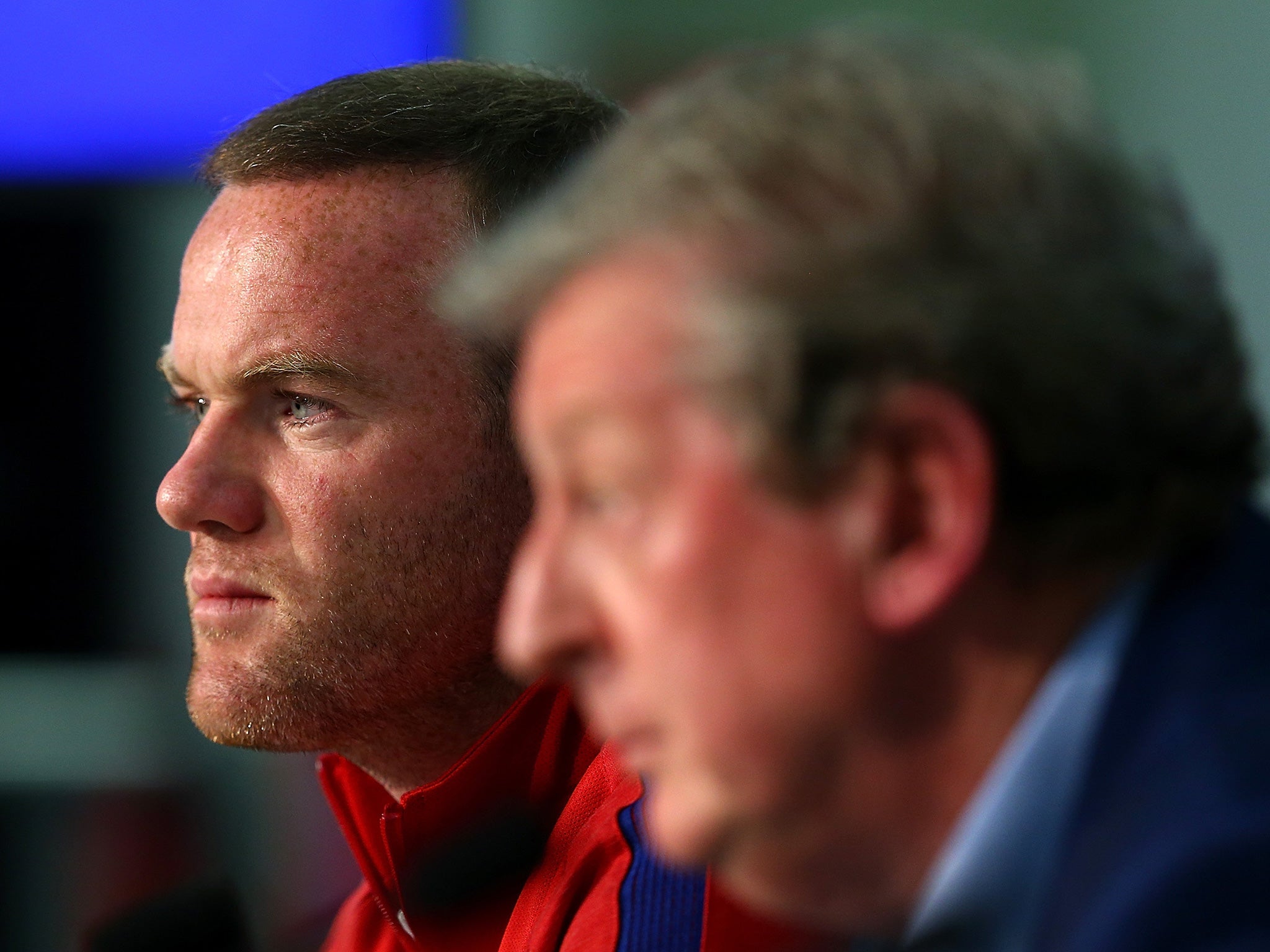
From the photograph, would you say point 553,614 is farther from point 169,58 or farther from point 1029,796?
point 169,58

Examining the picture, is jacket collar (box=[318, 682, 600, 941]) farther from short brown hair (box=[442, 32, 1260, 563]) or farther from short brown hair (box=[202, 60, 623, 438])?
short brown hair (box=[442, 32, 1260, 563])

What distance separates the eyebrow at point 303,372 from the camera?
3.75 feet

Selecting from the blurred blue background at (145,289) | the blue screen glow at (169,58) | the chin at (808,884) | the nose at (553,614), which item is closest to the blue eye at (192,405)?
the nose at (553,614)

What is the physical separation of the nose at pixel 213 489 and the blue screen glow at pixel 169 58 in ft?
6.23

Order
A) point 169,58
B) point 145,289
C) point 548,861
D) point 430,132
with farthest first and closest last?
point 145,289
point 169,58
point 430,132
point 548,861

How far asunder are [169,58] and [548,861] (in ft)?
7.73

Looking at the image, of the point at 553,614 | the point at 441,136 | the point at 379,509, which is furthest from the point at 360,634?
the point at 553,614

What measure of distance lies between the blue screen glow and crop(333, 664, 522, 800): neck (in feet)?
6.51

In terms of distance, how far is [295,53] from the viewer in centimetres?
292

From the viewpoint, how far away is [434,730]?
1.21 metres

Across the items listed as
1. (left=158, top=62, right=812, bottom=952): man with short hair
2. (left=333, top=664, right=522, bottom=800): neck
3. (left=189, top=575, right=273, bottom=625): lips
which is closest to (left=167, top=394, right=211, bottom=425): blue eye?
(left=158, top=62, right=812, bottom=952): man with short hair

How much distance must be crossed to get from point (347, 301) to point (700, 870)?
1.72ft

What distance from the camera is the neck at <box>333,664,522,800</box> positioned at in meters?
1.20

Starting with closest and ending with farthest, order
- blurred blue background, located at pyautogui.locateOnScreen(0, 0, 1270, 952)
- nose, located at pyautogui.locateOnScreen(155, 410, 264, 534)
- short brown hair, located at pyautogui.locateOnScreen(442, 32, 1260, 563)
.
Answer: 1. short brown hair, located at pyautogui.locateOnScreen(442, 32, 1260, 563)
2. nose, located at pyautogui.locateOnScreen(155, 410, 264, 534)
3. blurred blue background, located at pyautogui.locateOnScreen(0, 0, 1270, 952)
